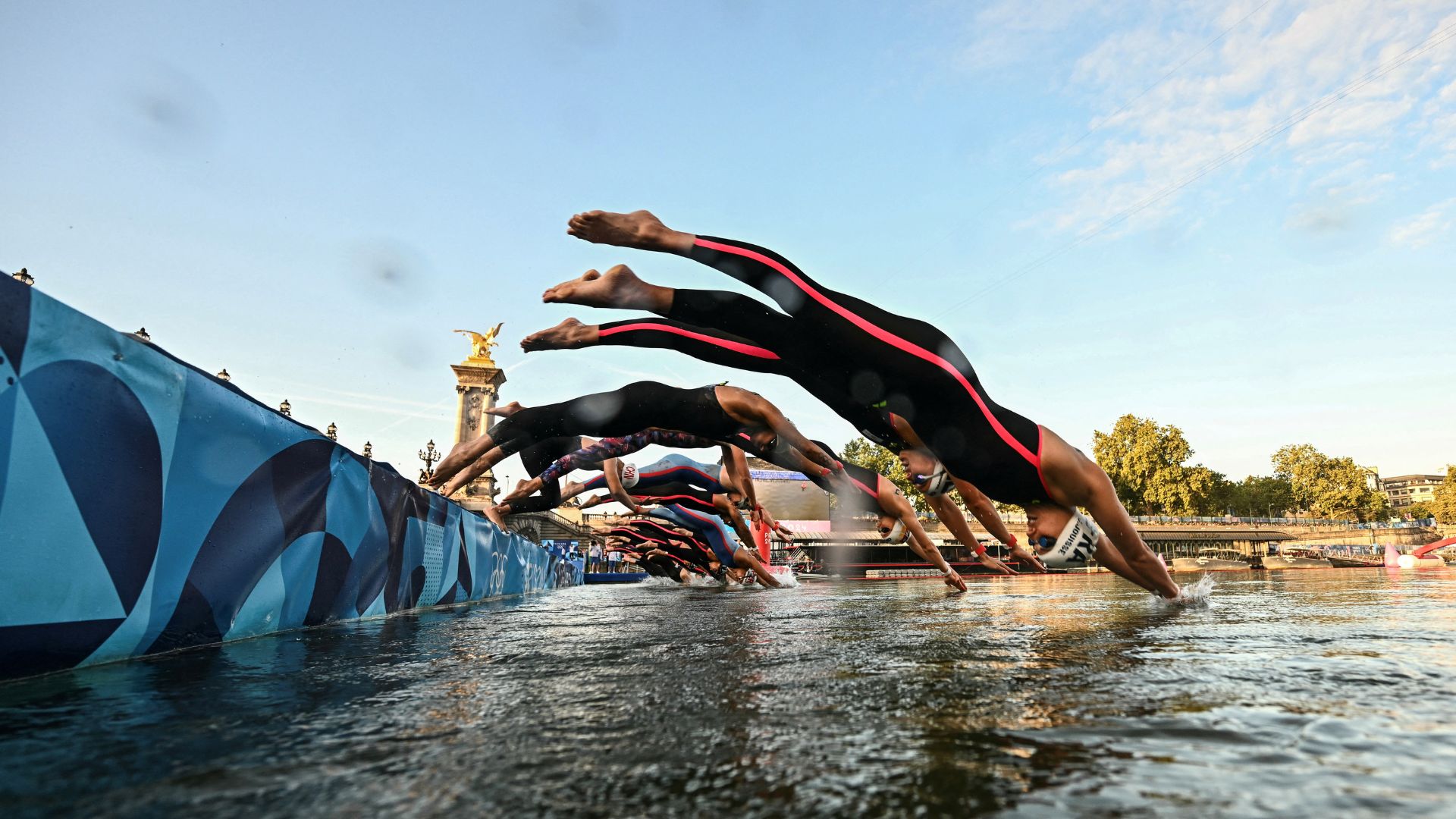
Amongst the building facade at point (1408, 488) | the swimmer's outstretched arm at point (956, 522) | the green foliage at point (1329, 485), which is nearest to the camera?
the swimmer's outstretched arm at point (956, 522)

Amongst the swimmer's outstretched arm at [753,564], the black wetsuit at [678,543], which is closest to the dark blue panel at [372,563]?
the swimmer's outstretched arm at [753,564]

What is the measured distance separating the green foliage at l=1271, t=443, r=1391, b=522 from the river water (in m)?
93.3

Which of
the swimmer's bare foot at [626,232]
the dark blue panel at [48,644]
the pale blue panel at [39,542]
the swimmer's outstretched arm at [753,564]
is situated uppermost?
the swimmer's bare foot at [626,232]

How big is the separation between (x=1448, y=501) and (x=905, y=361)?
307 feet

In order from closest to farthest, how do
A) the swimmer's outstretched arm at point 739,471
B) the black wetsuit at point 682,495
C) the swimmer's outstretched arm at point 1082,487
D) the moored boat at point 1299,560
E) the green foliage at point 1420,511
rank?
the swimmer's outstretched arm at point 1082,487 < the swimmer's outstretched arm at point 739,471 < the black wetsuit at point 682,495 < the moored boat at point 1299,560 < the green foliage at point 1420,511

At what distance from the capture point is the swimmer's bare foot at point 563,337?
19.6 ft

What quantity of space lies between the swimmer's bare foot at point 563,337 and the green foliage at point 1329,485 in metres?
93.6

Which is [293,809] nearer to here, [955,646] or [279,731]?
[279,731]

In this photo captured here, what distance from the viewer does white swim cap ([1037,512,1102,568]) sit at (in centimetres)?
503

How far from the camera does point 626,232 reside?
442cm

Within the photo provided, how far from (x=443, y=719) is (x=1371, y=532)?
3252 inches

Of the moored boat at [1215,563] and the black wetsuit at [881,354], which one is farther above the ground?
the black wetsuit at [881,354]

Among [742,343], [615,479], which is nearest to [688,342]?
[742,343]

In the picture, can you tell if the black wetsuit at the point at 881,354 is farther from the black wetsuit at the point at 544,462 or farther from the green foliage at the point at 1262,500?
the green foliage at the point at 1262,500
